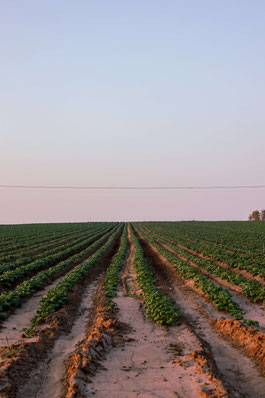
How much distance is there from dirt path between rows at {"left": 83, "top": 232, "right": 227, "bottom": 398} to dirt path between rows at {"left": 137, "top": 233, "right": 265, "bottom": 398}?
0.47m

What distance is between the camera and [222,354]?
8.01 m

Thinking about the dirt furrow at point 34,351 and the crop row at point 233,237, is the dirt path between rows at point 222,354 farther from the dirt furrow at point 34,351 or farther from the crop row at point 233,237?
the crop row at point 233,237

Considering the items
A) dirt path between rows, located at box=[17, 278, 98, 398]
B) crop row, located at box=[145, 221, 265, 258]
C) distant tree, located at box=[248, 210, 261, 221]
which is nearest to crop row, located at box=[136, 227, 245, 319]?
dirt path between rows, located at box=[17, 278, 98, 398]

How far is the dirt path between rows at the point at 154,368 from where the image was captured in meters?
5.96

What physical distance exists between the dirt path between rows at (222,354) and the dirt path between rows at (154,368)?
1.55 feet

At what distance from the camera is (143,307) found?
39.3ft

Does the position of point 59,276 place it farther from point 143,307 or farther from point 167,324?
point 167,324

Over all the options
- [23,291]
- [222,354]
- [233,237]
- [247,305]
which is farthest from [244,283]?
[233,237]

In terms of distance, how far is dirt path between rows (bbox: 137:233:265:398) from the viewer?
6.32m

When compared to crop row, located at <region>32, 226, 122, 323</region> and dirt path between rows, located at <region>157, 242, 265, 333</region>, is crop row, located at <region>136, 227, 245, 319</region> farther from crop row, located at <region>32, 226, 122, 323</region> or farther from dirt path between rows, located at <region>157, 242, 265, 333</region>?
crop row, located at <region>32, 226, 122, 323</region>

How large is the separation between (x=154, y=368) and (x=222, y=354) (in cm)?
213

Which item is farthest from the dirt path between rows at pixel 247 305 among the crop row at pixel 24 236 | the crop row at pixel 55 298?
the crop row at pixel 24 236

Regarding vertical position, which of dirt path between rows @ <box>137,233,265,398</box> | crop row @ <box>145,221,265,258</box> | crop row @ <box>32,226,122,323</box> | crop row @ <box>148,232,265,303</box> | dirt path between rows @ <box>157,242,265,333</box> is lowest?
dirt path between rows @ <box>137,233,265,398</box>

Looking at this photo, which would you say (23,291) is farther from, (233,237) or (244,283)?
(233,237)
